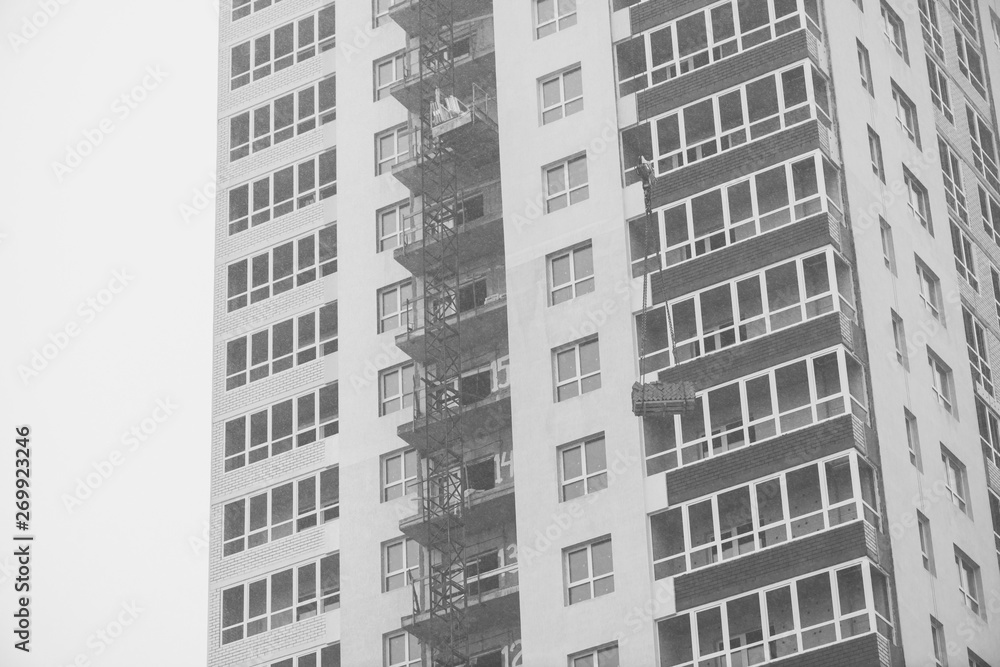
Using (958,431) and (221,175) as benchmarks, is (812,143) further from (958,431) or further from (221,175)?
(221,175)

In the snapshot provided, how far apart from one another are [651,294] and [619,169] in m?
5.29

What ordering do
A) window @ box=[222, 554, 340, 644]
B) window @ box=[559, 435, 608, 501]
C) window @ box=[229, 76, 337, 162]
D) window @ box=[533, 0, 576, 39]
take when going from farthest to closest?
window @ box=[229, 76, 337, 162], window @ box=[533, 0, 576, 39], window @ box=[222, 554, 340, 644], window @ box=[559, 435, 608, 501]

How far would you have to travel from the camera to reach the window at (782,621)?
65.6 m

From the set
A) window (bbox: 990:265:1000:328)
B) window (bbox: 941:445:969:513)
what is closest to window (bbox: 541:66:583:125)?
window (bbox: 941:445:969:513)

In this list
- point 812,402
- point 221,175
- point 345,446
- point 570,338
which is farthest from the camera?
point 221,175

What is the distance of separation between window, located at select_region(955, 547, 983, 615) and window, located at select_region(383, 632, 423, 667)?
61.2 feet

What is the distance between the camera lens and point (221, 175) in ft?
299

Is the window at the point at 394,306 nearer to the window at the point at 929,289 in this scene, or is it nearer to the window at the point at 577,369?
the window at the point at 577,369

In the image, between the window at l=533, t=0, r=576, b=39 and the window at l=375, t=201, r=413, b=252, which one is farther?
the window at l=375, t=201, r=413, b=252

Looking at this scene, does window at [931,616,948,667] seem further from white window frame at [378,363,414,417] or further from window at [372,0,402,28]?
window at [372,0,402,28]

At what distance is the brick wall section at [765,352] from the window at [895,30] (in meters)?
16.9

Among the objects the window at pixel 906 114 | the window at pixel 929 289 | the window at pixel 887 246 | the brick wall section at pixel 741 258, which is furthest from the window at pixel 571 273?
the window at pixel 906 114

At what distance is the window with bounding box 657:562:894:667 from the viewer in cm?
6556

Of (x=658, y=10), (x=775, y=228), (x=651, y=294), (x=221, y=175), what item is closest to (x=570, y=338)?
(x=651, y=294)
